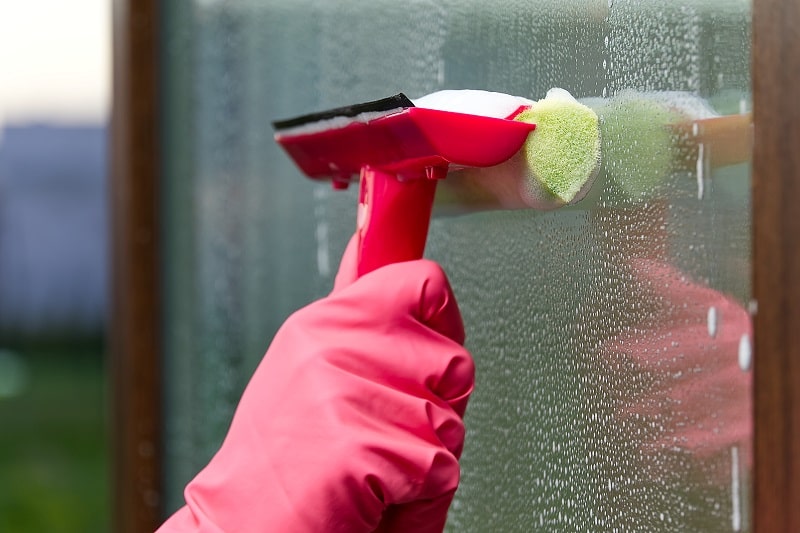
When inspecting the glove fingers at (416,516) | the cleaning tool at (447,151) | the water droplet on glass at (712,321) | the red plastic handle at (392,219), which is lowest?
the glove fingers at (416,516)

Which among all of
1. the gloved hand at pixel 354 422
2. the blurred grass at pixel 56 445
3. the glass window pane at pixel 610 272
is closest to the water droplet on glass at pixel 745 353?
the glass window pane at pixel 610 272

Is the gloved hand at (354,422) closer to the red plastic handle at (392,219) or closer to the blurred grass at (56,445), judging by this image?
the red plastic handle at (392,219)

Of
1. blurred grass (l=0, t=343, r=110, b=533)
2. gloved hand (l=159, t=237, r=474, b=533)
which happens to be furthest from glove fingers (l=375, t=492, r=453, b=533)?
blurred grass (l=0, t=343, r=110, b=533)

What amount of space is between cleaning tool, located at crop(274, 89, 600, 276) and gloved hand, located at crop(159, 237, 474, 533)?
0.04 meters

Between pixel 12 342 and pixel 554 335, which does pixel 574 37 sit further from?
pixel 12 342

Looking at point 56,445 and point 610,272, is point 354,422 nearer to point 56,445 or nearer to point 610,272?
point 610,272

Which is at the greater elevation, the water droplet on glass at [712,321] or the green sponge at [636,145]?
the green sponge at [636,145]

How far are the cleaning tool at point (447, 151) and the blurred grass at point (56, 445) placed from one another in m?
1.79

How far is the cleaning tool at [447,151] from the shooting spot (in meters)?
Answer: 0.43

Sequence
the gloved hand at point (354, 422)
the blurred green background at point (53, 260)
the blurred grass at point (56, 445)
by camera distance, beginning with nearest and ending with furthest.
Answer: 1. the gloved hand at point (354, 422)
2. the blurred grass at point (56, 445)
3. the blurred green background at point (53, 260)

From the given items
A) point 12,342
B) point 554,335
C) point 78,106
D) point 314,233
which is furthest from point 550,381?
point 12,342

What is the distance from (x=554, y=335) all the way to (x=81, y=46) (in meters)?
2.02

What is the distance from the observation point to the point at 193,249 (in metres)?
1.08

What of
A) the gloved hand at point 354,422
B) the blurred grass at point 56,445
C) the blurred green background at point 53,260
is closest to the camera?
the gloved hand at point 354,422
